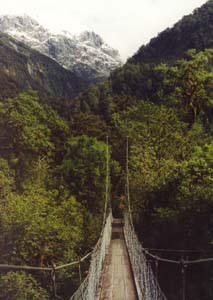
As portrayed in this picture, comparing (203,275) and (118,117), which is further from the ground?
(118,117)

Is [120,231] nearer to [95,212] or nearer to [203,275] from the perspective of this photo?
[95,212]

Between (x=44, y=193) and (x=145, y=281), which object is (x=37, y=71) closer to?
(x=44, y=193)

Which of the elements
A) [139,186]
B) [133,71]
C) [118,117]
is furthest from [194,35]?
[139,186]

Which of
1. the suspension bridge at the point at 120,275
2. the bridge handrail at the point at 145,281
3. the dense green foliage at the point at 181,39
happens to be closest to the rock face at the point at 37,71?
the dense green foliage at the point at 181,39

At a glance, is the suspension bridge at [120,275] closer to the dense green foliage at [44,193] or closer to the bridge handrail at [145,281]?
the bridge handrail at [145,281]

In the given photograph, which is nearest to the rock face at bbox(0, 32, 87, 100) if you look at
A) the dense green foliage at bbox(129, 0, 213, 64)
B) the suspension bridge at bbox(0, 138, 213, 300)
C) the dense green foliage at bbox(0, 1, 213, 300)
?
the dense green foliage at bbox(129, 0, 213, 64)

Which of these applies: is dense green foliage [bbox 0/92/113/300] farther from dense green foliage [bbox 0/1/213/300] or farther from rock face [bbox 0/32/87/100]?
rock face [bbox 0/32/87/100]
